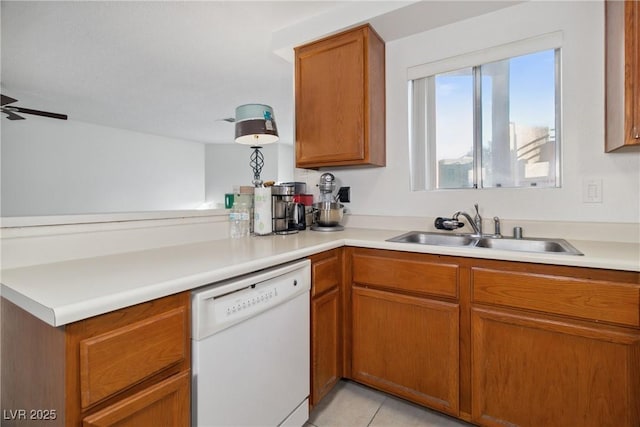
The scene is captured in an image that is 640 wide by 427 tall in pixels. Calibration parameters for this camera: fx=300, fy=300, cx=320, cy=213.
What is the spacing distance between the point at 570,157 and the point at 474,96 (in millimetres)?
659

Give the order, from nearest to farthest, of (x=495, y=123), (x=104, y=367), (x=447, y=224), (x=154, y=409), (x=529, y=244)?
(x=104, y=367), (x=154, y=409), (x=529, y=244), (x=447, y=224), (x=495, y=123)

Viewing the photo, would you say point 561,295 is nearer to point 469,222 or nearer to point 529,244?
point 529,244

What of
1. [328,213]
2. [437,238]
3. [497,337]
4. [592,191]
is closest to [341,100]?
[328,213]

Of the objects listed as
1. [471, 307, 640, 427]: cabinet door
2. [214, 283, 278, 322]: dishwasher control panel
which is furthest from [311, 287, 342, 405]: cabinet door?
[471, 307, 640, 427]: cabinet door

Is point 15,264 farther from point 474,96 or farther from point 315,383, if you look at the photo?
point 474,96

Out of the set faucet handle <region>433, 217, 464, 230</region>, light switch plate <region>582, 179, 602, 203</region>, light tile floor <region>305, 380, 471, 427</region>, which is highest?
light switch plate <region>582, 179, 602, 203</region>

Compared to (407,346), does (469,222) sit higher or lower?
higher

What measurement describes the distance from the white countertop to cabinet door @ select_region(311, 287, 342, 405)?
275 millimetres

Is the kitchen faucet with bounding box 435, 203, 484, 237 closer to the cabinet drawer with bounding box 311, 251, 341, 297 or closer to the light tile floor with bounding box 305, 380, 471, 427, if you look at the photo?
the cabinet drawer with bounding box 311, 251, 341, 297

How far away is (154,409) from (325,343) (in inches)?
32.8

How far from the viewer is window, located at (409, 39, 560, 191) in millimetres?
1693

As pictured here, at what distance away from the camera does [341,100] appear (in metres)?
1.92

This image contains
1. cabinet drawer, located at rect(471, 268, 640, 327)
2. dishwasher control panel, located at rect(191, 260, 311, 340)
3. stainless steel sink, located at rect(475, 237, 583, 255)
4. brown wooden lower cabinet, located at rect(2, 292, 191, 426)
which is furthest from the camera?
stainless steel sink, located at rect(475, 237, 583, 255)

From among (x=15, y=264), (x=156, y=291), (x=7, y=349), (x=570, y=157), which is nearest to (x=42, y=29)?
(x=15, y=264)
